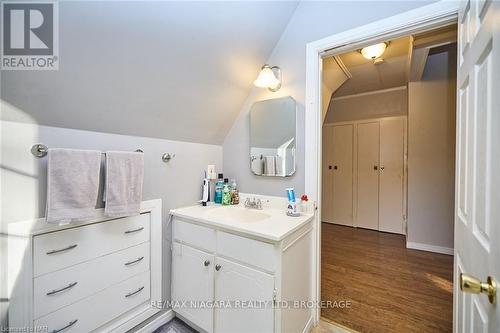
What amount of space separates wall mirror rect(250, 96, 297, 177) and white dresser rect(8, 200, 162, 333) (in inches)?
34.9

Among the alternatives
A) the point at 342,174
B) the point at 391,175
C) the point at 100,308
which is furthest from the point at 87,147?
the point at 391,175

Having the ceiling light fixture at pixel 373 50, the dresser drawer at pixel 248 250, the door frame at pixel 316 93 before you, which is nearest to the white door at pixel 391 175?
the ceiling light fixture at pixel 373 50

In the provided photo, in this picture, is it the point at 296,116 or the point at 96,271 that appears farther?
the point at 296,116

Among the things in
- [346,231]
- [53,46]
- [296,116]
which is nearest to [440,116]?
[346,231]

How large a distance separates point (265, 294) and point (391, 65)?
9.63 ft

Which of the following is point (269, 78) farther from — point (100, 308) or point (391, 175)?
point (391, 175)

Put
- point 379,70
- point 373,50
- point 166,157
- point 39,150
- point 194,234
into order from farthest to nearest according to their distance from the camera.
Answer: point 379,70
point 373,50
point 166,157
point 194,234
point 39,150

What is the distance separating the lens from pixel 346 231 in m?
3.56

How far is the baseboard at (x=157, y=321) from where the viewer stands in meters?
1.41

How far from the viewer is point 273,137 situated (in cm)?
170

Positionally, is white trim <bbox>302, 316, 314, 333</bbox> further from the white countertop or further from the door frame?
the white countertop

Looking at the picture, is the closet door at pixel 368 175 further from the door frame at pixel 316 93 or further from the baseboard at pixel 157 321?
the baseboard at pixel 157 321

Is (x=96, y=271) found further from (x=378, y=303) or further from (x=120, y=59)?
(x=378, y=303)

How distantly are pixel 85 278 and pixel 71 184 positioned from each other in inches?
22.1
